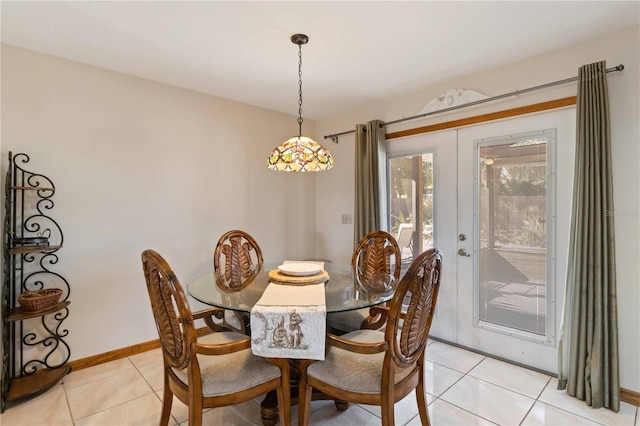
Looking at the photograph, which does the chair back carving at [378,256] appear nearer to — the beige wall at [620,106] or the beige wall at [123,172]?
the beige wall at [620,106]

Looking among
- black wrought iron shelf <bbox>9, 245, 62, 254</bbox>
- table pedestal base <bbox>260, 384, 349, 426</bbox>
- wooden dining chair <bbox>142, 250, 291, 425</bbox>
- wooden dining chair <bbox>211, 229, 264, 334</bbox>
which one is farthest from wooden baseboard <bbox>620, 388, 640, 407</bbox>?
black wrought iron shelf <bbox>9, 245, 62, 254</bbox>

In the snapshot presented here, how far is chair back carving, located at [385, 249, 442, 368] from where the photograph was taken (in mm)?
1430

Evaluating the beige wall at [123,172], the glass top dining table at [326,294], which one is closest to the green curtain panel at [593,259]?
the glass top dining table at [326,294]

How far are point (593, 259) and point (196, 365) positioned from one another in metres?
2.41

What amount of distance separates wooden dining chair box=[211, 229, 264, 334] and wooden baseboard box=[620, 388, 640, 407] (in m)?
2.47

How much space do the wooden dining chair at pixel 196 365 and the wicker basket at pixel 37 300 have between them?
1.18 metres

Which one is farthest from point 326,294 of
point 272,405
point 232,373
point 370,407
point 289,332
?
point 370,407

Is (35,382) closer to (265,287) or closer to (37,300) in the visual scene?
(37,300)

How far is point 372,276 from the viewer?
2504 millimetres

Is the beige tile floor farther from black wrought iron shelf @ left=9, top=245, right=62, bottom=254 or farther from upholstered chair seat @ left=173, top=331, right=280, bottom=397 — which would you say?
black wrought iron shelf @ left=9, top=245, right=62, bottom=254

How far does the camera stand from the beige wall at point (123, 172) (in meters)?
2.41

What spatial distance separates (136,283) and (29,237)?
837 mm

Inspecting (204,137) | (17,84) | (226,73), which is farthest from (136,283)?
(226,73)

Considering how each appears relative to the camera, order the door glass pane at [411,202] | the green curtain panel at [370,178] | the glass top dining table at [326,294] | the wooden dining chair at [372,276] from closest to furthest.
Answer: the glass top dining table at [326,294]
the wooden dining chair at [372,276]
the door glass pane at [411,202]
the green curtain panel at [370,178]
